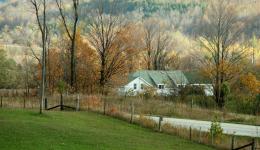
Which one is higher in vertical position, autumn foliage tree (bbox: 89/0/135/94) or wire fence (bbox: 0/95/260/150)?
autumn foliage tree (bbox: 89/0/135/94)

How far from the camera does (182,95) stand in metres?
55.8

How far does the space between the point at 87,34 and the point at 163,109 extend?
2674cm

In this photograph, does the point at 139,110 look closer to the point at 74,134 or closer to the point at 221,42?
the point at 74,134

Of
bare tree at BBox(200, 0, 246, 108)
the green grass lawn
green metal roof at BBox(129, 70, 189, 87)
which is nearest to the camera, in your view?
the green grass lawn

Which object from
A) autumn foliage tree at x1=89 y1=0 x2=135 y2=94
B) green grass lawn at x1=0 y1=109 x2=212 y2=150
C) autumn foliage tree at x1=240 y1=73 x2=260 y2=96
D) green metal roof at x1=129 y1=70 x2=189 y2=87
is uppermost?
autumn foliage tree at x1=89 y1=0 x2=135 y2=94

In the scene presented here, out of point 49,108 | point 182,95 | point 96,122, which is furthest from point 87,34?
point 96,122

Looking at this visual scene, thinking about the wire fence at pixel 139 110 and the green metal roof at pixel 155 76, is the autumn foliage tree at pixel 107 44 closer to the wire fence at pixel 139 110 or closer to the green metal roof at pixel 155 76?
the wire fence at pixel 139 110

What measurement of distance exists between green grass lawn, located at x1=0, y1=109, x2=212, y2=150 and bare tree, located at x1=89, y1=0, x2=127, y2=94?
27.8m

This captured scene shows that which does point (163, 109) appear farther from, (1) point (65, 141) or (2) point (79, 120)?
(1) point (65, 141)

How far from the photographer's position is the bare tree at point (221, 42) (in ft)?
185

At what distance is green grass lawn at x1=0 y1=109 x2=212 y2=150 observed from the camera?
64.5ft

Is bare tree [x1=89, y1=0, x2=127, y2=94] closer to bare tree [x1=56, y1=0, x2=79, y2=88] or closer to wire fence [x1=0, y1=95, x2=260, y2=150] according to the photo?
bare tree [x1=56, y1=0, x2=79, y2=88]

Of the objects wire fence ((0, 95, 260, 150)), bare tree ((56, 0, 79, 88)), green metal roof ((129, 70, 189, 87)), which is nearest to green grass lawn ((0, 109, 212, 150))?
wire fence ((0, 95, 260, 150))

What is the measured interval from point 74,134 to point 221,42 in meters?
40.4
